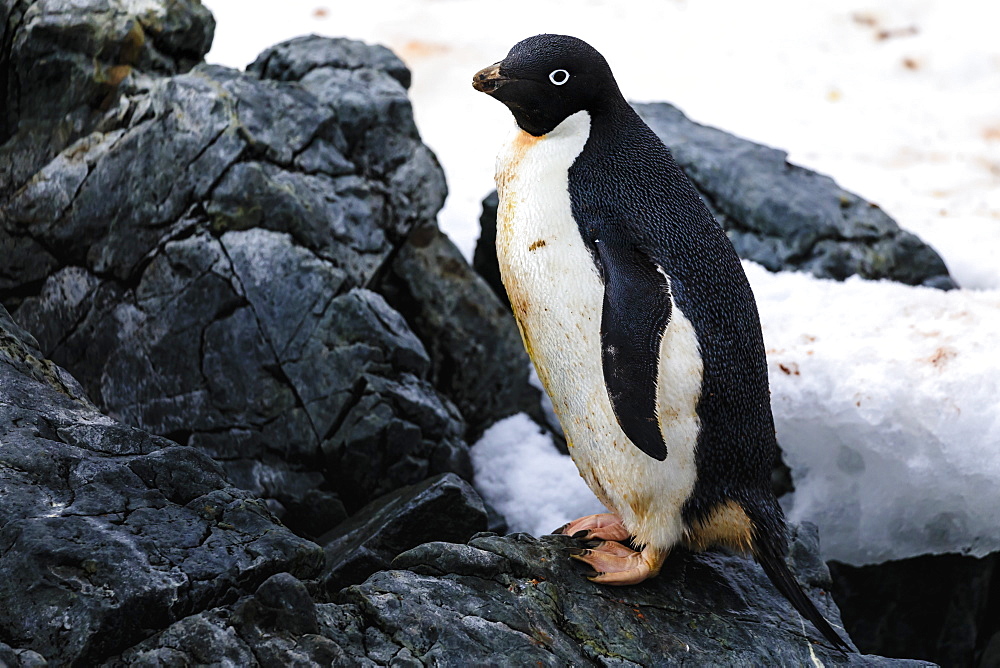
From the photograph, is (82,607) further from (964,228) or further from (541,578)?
(964,228)

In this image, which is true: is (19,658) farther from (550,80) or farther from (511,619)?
(550,80)

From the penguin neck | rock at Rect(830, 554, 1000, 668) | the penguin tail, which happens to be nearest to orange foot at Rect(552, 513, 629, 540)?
the penguin tail

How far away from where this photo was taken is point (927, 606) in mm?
3104

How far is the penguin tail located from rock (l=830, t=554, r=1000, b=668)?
1.02m

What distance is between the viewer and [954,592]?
307 centimetres

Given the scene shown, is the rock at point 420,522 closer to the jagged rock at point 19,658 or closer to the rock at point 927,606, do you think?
Answer: the jagged rock at point 19,658

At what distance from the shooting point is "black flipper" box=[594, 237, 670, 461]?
203 centimetres

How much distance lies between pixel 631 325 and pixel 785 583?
71 cm

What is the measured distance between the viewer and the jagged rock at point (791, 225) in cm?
417

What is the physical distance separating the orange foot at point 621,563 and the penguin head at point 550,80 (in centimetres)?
103

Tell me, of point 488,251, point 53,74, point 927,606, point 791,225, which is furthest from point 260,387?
point 791,225

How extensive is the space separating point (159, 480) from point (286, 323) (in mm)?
1235

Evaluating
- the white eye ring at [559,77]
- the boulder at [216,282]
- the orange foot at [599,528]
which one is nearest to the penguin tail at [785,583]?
the orange foot at [599,528]

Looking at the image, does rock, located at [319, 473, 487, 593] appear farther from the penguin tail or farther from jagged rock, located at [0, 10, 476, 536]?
the penguin tail
